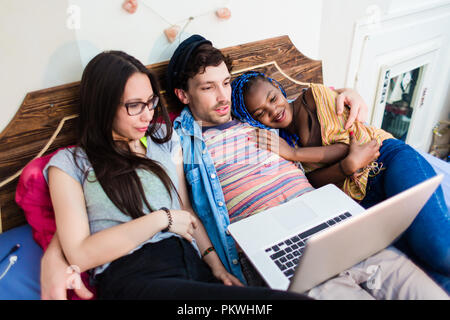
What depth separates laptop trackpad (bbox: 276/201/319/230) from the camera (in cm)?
115

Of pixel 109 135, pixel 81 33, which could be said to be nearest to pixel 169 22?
pixel 81 33

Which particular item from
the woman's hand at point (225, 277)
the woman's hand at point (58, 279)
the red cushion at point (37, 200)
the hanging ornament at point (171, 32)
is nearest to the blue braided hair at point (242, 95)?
the hanging ornament at point (171, 32)

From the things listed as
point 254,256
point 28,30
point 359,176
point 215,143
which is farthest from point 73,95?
point 359,176

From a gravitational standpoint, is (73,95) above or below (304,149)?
above

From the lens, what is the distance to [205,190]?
54.6 inches

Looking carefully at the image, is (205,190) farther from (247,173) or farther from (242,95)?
(242,95)

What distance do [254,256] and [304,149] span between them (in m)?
0.72

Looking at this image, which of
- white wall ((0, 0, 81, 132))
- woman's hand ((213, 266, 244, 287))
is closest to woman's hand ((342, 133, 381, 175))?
woman's hand ((213, 266, 244, 287))

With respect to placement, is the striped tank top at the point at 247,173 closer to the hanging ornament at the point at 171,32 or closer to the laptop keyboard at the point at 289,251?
the laptop keyboard at the point at 289,251

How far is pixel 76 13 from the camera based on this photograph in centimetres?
119

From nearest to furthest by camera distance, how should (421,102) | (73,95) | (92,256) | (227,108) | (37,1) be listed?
(92,256) → (37,1) → (73,95) → (227,108) → (421,102)

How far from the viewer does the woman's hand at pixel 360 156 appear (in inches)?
55.2

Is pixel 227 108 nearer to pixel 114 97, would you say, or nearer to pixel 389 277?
pixel 114 97

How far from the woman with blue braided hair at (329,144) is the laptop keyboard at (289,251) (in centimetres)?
45
